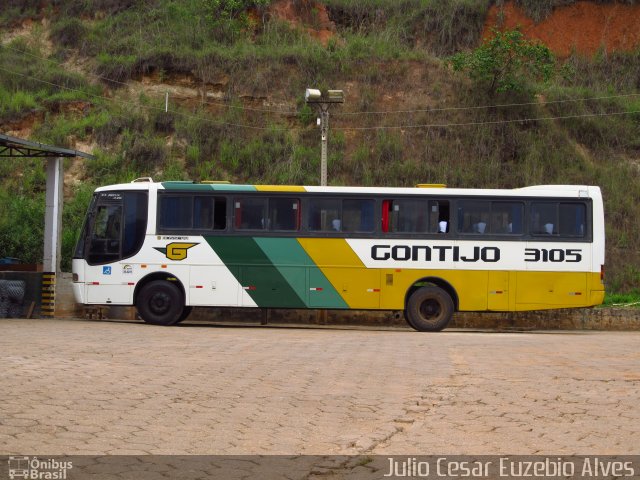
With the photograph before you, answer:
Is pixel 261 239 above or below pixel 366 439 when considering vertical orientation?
above

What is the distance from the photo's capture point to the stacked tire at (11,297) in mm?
21922

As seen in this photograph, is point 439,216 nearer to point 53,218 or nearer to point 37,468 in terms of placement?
point 53,218

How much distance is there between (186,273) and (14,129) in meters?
20.2

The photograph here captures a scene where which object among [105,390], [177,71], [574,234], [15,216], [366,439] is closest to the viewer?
[366,439]

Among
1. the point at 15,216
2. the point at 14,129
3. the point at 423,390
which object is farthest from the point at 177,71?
the point at 423,390

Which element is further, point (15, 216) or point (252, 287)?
point (15, 216)

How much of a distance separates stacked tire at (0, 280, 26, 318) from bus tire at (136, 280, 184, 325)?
3462 millimetres

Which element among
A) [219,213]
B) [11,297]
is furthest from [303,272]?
[11,297]

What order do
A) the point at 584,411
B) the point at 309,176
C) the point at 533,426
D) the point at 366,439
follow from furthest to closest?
the point at 309,176, the point at 584,411, the point at 533,426, the point at 366,439

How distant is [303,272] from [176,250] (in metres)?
3.06

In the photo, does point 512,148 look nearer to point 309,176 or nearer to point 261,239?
point 309,176

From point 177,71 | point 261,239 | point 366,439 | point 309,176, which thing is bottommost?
point 366,439

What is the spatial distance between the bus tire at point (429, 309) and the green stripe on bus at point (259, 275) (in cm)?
256

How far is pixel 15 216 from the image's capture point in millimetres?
27344
